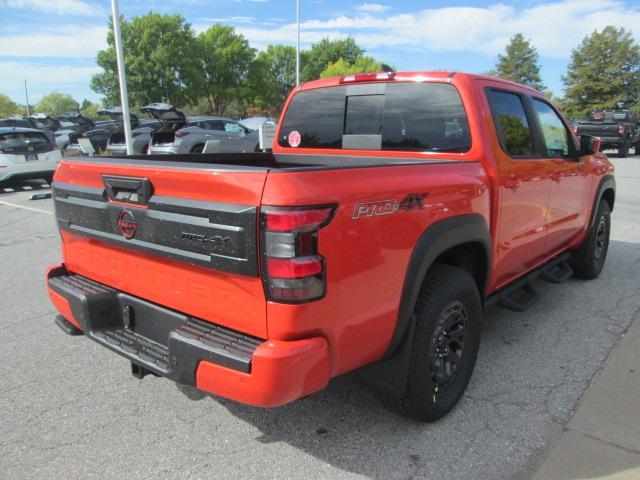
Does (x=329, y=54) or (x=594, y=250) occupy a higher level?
(x=329, y=54)

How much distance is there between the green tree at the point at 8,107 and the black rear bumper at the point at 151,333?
121 meters

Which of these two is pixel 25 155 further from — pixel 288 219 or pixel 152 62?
pixel 152 62

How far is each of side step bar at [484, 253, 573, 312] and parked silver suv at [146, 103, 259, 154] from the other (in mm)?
9155

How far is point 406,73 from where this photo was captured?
331 cm

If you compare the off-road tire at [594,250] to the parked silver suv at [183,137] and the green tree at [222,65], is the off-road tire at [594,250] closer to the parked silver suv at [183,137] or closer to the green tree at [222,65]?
the parked silver suv at [183,137]

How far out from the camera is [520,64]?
69125mm

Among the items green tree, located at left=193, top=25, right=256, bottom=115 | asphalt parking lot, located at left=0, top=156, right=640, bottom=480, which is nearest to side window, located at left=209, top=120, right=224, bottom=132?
asphalt parking lot, located at left=0, top=156, right=640, bottom=480

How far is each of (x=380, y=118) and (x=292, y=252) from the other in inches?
73.5

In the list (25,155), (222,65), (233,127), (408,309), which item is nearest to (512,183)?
(408,309)

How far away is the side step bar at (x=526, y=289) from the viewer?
134 inches

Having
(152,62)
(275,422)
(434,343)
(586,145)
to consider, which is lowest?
(275,422)

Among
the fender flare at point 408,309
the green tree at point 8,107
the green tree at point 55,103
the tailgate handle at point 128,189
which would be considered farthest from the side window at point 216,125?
the green tree at point 55,103

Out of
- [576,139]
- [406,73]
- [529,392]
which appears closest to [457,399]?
[529,392]

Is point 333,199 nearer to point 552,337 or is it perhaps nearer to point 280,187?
point 280,187
